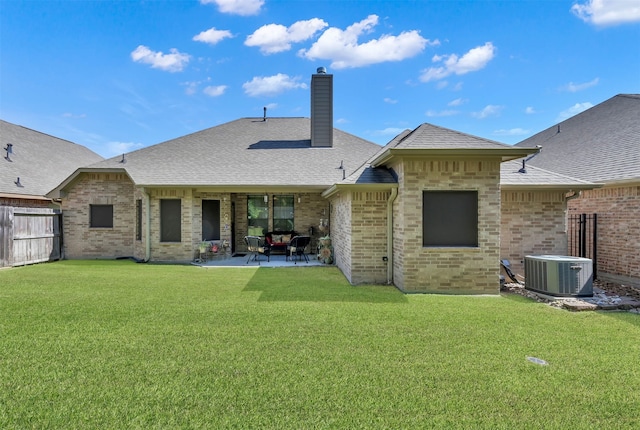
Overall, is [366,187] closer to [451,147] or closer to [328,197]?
[451,147]

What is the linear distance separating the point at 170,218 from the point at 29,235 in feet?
14.9

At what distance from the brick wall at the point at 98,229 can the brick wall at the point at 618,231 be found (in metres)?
15.3

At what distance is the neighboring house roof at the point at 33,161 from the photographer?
15188 mm

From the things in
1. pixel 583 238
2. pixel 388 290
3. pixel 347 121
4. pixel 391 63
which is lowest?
pixel 388 290

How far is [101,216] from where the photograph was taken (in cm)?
1353

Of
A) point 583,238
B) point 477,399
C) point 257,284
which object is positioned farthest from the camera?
point 583,238

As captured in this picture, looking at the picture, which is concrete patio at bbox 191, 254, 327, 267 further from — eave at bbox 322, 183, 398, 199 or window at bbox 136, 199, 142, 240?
eave at bbox 322, 183, 398, 199

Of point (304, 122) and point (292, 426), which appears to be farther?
point (304, 122)

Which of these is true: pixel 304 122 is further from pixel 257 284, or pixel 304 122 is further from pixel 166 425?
pixel 166 425

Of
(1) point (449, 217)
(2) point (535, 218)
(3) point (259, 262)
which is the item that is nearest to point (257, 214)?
(3) point (259, 262)

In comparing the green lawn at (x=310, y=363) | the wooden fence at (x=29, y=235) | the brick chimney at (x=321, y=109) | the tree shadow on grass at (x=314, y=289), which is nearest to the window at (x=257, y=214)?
the brick chimney at (x=321, y=109)

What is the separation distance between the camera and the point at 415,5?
36.1 ft

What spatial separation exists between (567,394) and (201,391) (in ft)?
11.0

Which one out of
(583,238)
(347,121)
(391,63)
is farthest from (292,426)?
(347,121)
